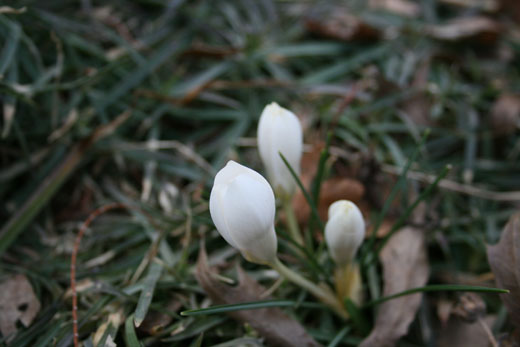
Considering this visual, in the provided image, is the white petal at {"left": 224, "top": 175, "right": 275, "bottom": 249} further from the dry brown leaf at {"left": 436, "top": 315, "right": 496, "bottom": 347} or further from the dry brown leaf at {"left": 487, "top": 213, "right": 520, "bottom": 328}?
the dry brown leaf at {"left": 436, "top": 315, "right": 496, "bottom": 347}

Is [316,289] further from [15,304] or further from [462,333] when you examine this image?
[15,304]

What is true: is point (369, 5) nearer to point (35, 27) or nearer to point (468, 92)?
point (468, 92)

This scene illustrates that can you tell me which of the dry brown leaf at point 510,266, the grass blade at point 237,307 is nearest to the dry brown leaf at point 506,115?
the dry brown leaf at point 510,266

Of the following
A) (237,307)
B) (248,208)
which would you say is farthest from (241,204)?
(237,307)

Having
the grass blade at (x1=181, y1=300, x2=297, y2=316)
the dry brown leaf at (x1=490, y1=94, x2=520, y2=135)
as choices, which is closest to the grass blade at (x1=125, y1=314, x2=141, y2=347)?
the grass blade at (x1=181, y1=300, x2=297, y2=316)

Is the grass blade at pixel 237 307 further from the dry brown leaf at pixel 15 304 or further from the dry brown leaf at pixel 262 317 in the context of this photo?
the dry brown leaf at pixel 15 304

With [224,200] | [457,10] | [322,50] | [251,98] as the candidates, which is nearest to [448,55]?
[457,10]
